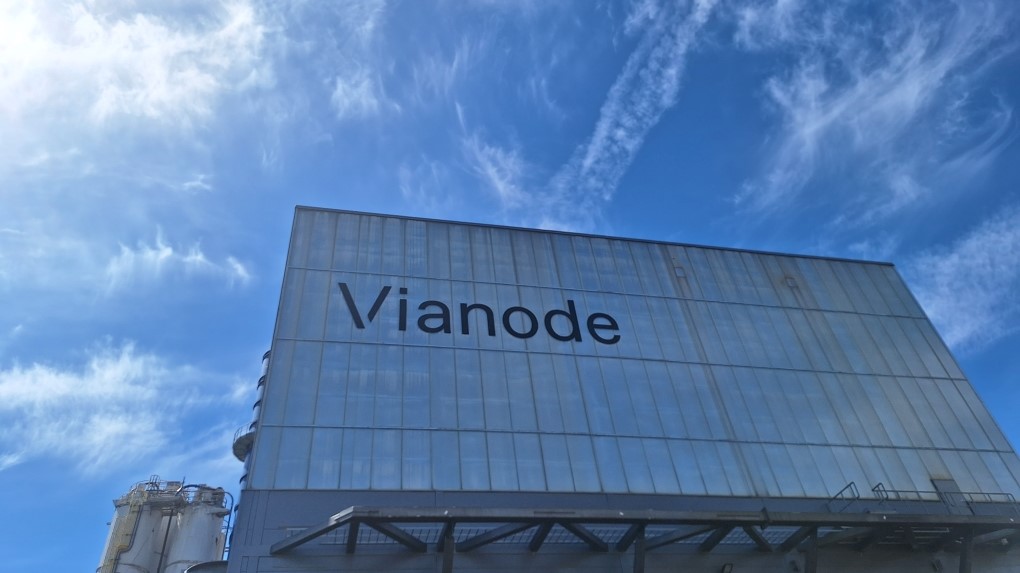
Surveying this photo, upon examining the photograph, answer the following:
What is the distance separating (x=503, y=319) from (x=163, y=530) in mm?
20289

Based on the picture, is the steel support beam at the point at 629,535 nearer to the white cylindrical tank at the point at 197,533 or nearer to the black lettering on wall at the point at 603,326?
the black lettering on wall at the point at 603,326

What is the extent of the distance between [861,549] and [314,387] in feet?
48.7

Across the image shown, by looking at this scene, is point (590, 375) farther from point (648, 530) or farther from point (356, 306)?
point (356, 306)

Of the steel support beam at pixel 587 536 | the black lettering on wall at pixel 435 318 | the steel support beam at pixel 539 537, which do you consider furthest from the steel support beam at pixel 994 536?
the black lettering on wall at pixel 435 318

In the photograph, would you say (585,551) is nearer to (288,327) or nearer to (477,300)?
(477,300)

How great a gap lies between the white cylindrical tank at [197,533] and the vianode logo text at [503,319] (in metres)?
16.8

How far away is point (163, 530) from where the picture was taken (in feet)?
105

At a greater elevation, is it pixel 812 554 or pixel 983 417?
pixel 983 417

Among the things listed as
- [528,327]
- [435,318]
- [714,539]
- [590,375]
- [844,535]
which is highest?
[435,318]

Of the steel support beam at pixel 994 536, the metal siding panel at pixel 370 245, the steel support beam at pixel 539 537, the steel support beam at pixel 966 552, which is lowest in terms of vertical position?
the steel support beam at pixel 966 552

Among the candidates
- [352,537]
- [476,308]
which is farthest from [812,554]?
[476,308]

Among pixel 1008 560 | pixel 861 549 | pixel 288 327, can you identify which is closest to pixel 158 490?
pixel 288 327

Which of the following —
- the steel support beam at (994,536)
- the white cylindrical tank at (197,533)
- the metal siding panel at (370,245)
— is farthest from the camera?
the white cylindrical tank at (197,533)

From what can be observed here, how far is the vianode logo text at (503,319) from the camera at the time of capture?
2161cm
